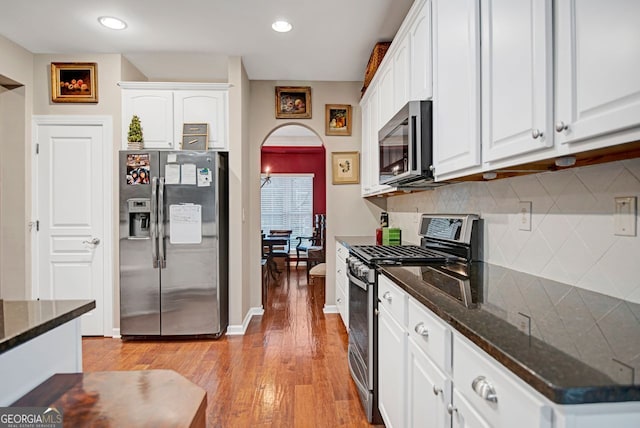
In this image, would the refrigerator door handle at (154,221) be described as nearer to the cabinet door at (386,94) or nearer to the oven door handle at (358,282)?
the oven door handle at (358,282)

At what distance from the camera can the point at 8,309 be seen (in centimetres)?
104

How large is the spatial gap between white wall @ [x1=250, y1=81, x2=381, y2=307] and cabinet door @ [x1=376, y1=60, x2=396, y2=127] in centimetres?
107

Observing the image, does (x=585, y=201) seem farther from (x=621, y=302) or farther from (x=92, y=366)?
(x=92, y=366)

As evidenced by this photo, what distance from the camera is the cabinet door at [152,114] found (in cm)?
344

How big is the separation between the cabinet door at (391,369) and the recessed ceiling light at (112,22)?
2984 millimetres

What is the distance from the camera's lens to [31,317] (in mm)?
968

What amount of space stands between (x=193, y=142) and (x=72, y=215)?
137 centimetres

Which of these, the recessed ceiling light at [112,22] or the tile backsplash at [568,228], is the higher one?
the recessed ceiling light at [112,22]

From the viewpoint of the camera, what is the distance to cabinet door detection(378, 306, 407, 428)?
1.53 metres

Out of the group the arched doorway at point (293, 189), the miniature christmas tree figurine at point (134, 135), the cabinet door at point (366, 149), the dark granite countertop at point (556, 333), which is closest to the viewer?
the dark granite countertop at point (556, 333)

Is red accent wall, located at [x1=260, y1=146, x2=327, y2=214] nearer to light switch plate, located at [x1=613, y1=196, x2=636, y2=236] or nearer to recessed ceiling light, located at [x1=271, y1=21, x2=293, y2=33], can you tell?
recessed ceiling light, located at [x1=271, y1=21, x2=293, y2=33]

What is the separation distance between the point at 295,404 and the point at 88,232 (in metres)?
2.63

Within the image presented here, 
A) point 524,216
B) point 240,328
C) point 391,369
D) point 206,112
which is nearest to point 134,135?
point 206,112

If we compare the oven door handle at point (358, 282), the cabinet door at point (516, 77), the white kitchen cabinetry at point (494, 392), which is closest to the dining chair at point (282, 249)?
the oven door handle at point (358, 282)
